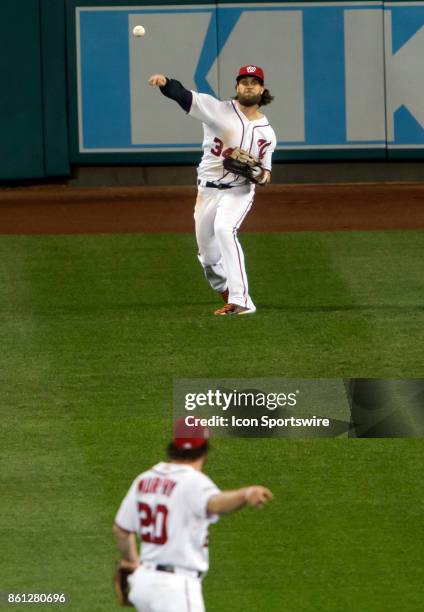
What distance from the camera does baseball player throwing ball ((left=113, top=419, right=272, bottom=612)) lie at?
564 cm

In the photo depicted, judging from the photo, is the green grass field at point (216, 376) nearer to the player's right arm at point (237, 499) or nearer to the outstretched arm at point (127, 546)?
the outstretched arm at point (127, 546)

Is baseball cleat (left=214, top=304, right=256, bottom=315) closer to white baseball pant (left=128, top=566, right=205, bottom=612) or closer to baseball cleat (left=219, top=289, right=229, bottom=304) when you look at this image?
baseball cleat (left=219, top=289, right=229, bottom=304)

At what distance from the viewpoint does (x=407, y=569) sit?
7.82m

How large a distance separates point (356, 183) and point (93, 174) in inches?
136

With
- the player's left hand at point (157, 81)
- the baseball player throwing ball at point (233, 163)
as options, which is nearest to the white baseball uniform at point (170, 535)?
the player's left hand at point (157, 81)

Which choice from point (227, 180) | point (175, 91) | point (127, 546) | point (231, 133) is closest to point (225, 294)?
point (227, 180)

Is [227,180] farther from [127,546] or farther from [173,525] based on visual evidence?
[173,525]

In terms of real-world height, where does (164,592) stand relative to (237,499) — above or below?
below

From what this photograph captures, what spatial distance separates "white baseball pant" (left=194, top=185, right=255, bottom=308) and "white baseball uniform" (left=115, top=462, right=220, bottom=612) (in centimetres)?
615

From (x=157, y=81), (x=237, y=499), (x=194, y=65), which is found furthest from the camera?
(x=194, y=65)

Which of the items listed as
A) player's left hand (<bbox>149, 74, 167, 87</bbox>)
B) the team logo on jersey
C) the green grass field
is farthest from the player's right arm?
the team logo on jersey

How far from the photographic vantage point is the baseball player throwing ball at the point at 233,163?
1172cm

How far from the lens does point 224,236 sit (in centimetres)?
1185

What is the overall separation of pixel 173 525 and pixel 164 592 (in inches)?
9.7
